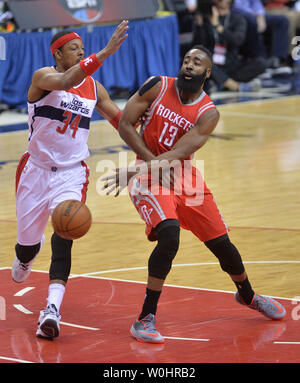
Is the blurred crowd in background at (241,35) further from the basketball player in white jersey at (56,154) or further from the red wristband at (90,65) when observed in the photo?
the red wristband at (90,65)

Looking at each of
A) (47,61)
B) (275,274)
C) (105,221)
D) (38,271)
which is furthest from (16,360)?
(47,61)

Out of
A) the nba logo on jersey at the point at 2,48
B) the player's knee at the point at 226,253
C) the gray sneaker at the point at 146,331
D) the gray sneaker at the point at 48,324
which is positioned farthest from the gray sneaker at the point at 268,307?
the nba logo on jersey at the point at 2,48

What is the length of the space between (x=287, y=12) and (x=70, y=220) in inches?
592

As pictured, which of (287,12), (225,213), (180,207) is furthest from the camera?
(287,12)

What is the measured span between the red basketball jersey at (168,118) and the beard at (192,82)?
0.09m

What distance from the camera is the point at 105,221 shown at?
8.84 metres

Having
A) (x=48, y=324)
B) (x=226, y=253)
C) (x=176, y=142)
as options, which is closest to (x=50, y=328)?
(x=48, y=324)

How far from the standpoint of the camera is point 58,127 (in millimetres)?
5887

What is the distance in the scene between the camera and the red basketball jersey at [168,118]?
582 centimetres

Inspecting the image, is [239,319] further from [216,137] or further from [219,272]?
[216,137]

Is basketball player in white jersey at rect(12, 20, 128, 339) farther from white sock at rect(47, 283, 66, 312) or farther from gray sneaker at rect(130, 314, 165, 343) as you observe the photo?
gray sneaker at rect(130, 314, 165, 343)

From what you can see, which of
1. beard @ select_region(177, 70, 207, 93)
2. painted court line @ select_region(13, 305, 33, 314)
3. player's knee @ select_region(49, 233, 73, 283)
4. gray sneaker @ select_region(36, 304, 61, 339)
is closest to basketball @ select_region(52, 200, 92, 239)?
player's knee @ select_region(49, 233, 73, 283)

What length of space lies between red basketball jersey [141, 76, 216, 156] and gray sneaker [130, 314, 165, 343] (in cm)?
113

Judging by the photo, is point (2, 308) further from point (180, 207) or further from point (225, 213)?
point (225, 213)
